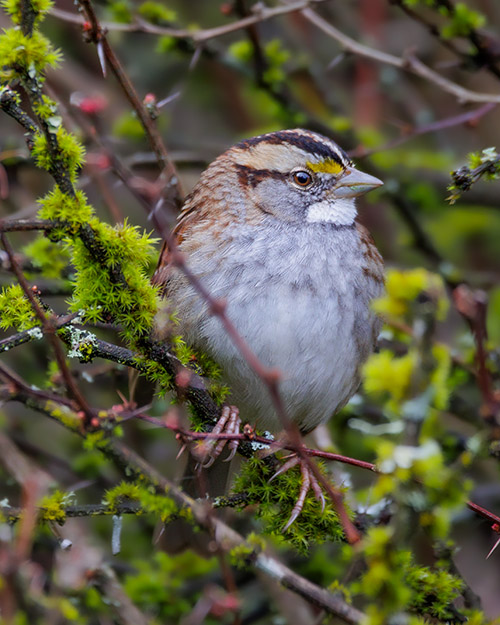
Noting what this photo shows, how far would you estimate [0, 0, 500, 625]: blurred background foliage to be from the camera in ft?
4.37

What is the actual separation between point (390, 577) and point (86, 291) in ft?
3.24

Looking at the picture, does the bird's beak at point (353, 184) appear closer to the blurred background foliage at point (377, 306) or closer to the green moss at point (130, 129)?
the blurred background foliage at point (377, 306)

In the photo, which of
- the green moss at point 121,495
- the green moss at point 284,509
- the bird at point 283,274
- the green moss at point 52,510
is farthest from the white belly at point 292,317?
the green moss at point 52,510

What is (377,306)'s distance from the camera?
128 centimetres

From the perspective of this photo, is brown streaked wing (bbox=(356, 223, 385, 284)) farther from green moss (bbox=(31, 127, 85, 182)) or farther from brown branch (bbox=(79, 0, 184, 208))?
green moss (bbox=(31, 127, 85, 182))

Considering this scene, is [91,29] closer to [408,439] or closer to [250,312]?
[250,312]

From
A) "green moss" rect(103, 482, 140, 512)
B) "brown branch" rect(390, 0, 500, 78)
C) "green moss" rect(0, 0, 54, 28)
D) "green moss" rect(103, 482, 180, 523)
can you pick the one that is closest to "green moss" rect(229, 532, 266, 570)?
"green moss" rect(103, 482, 180, 523)

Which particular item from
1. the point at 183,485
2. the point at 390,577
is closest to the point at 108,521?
the point at 183,485

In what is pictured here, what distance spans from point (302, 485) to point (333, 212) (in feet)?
3.37

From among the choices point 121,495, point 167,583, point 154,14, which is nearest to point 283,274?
point 121,495

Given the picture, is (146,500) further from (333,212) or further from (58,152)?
(333,212)

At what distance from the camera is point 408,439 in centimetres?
130

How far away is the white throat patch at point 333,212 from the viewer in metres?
2.85

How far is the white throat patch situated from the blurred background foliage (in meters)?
0.42
